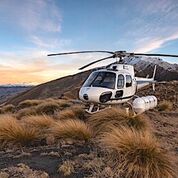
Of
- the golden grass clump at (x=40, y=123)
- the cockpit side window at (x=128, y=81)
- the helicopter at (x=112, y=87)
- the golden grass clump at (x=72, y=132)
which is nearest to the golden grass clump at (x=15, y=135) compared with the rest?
the golden grass clump at (x=72, y=132)

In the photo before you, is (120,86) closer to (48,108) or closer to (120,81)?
(120,81)

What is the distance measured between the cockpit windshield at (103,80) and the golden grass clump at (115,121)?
3.20 feet

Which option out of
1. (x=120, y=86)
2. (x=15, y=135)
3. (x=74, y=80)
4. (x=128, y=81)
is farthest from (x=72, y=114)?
(x=74, y=80)

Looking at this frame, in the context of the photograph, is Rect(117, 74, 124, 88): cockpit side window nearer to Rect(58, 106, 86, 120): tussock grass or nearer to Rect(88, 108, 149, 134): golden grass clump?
Rect(88, 108, 149, 134): golden grass clump

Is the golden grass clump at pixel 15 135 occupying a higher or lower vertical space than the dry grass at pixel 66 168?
higher

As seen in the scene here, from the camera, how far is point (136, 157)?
6.14m

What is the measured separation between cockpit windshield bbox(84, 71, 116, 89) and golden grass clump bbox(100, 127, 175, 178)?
4.55m

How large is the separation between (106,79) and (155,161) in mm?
5878

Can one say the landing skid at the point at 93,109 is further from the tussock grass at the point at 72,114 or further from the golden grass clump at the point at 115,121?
the tussock grass at the point at 72,114

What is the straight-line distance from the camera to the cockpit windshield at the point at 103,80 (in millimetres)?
11523

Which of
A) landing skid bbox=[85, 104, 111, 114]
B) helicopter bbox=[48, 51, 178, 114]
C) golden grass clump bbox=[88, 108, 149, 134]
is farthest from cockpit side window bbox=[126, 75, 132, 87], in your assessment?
golden grass clump bbox=[88, 108, 149, 134]

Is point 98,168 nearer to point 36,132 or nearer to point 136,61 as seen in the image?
point 36,132

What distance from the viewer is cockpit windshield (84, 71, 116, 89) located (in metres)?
11.5

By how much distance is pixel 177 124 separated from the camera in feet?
41.8
